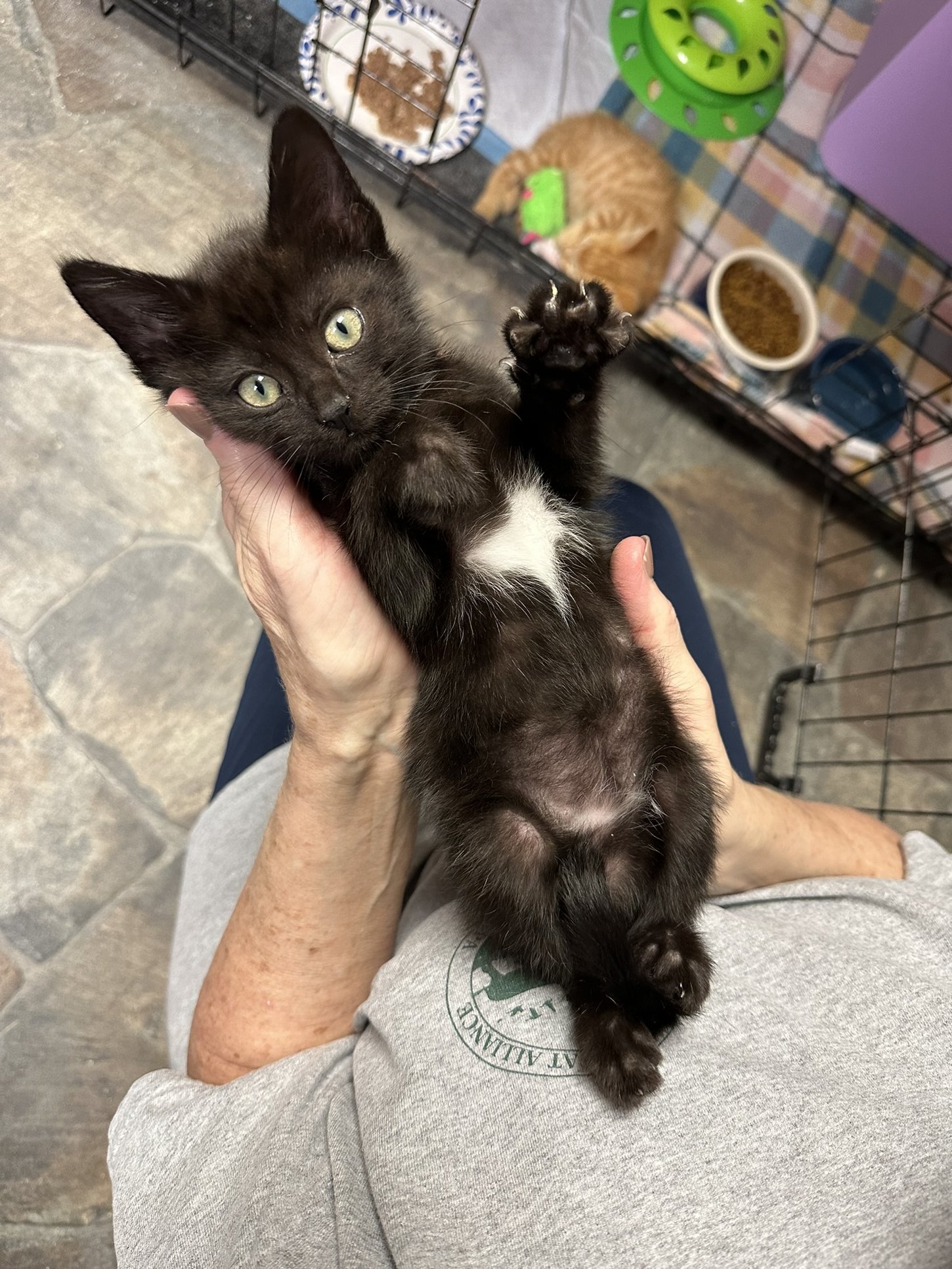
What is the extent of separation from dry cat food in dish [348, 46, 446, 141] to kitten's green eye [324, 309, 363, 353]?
4.53ft

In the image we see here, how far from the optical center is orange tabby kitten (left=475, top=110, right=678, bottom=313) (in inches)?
89.4

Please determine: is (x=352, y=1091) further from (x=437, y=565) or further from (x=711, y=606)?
(x=711, y=606)

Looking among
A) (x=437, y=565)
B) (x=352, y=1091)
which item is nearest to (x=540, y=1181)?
(x=352, y=1091)

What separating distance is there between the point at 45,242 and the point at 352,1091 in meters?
1.67

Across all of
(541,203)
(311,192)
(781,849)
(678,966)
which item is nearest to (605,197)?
(541,203)

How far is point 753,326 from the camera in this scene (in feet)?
7.68

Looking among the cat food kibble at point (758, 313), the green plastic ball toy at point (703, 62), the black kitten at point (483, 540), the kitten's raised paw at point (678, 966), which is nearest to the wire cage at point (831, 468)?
the cat food kibble at point (758, 313)

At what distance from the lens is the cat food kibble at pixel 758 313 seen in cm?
234

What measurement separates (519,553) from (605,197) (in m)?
1.58

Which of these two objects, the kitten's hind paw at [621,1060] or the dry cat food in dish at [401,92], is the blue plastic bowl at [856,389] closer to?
the dry cat food in dish at [401,92]

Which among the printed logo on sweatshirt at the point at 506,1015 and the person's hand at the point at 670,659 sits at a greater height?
the person's hand at the point at 670,659

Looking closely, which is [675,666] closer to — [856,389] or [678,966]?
[678,966]

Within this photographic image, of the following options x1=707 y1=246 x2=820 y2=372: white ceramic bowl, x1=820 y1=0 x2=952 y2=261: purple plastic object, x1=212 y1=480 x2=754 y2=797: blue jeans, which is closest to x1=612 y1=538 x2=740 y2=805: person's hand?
x1=212 y1=480 x2=754 y2=797: blue jeans

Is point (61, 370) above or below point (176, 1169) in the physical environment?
above
